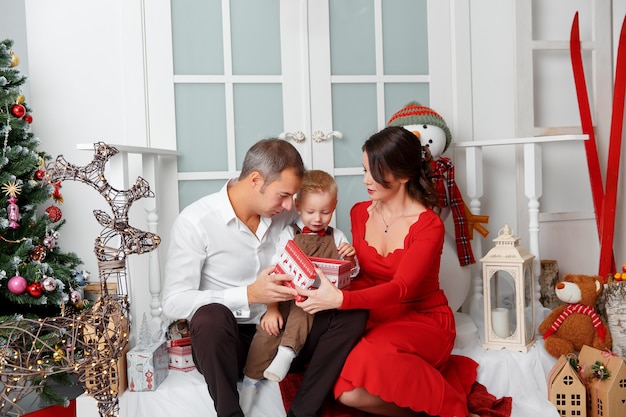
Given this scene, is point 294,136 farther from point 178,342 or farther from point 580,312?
point 580,312

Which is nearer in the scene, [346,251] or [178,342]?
[346,251]

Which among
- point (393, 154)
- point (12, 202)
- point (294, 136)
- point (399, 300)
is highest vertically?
point (294, 136)

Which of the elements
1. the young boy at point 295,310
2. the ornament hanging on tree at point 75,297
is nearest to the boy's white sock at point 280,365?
the young boy at point 295,310

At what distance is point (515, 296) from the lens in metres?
2.69

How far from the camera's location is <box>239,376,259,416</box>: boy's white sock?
7.18 ft

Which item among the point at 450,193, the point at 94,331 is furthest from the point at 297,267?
the point at 450,193

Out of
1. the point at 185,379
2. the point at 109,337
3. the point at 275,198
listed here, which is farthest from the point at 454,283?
the point at 109,337

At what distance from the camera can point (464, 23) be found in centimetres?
326

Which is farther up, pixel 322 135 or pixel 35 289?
pixel 322 135

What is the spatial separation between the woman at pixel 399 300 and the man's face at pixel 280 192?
0.89 ft

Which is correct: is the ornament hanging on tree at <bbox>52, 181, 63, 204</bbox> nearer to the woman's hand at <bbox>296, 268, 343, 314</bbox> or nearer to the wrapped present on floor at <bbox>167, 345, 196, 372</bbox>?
the wrapped present on floor at <bbox>167, 345, 196, 372</bbox>

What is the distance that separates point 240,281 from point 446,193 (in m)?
1.08

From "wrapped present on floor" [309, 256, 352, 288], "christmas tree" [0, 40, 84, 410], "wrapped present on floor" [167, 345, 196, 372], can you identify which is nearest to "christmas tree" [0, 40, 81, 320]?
"christmas tree" [0, 40, 84, 410]

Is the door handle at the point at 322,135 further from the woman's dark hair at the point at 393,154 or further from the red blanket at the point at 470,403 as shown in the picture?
the red blanket at the point at 470,403
